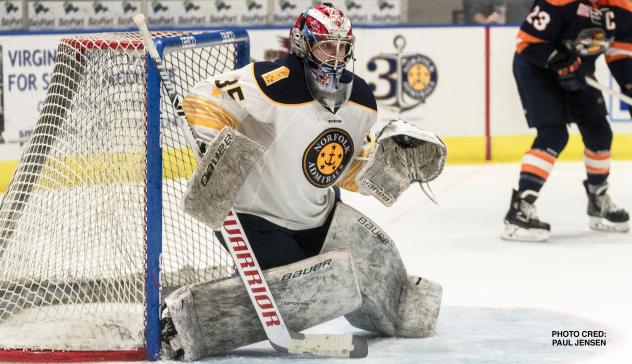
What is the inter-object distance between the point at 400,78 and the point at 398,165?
405 cm

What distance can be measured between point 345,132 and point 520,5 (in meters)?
4.97

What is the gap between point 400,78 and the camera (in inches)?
301

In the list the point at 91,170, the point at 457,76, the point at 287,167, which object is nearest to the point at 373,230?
the point at 287,167

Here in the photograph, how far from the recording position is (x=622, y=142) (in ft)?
25.9

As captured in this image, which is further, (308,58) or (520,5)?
A: (520,5)

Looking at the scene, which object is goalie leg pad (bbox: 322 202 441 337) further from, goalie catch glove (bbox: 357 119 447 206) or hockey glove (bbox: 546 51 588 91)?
hockey glove (bbox: 546 51 588 91)

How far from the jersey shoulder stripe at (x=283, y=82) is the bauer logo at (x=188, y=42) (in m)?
0.21

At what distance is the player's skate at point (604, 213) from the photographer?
18.9ft

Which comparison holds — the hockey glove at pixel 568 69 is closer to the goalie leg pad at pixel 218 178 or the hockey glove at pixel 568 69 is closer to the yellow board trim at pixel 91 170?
the yellow board trim at pixel 91 170

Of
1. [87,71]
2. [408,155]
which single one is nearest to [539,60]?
[408,155]

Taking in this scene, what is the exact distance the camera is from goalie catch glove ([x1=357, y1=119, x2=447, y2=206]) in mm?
3611

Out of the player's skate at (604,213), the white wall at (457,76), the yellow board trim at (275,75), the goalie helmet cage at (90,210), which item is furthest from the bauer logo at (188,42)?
the white wall at (457,76)

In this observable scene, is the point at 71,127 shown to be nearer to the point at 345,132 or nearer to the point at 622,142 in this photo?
the point at 345,132

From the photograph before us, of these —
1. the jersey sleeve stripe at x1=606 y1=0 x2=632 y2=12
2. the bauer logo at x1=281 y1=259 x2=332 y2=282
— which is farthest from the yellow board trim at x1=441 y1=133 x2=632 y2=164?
the bauer logo at x1=281 y1=259 x2=332 y2=282
